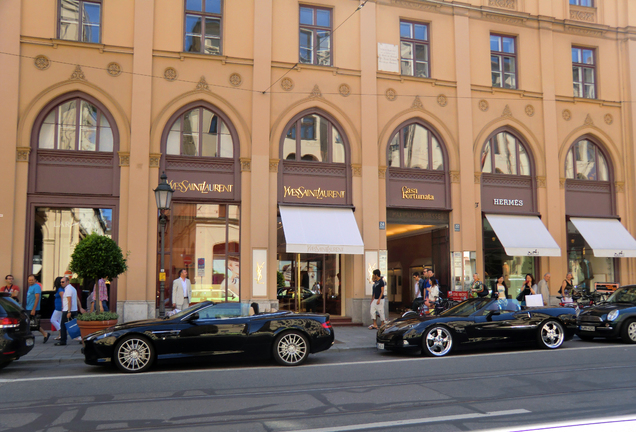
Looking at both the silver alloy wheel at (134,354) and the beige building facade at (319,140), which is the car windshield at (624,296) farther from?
the silver alloy wheel at (134,354)

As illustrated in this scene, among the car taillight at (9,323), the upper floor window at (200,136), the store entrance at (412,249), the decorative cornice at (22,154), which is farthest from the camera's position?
the store entrance at (412,249)

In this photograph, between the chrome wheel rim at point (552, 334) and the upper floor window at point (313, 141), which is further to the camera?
the upper floor window at point (313, 141)

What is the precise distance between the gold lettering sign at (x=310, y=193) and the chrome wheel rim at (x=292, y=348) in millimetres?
8387

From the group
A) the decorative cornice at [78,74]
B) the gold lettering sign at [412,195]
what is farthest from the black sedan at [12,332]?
the gold lettering sign at [412,195]

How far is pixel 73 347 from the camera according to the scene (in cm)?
1343

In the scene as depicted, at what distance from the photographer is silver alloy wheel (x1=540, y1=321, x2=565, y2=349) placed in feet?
41.3

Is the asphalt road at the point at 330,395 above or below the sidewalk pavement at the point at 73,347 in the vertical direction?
above

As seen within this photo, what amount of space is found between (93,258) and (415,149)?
12.1 m

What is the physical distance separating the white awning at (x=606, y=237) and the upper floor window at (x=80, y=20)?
18690mm

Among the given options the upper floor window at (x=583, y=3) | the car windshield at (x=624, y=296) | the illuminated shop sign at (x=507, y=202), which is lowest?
the car windshield at (x=624, y=296)

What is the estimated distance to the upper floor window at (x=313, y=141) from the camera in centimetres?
1916

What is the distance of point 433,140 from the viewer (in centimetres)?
2080

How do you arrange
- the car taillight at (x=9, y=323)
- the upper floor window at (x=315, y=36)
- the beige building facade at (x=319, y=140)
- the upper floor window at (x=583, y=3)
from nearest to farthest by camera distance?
the car taillight at (x=9, y=323) → the beige building facade at (x=319, y=140) → the upper floor window at (x=315, y=36) → the upper floor window at (x=583, y=3)

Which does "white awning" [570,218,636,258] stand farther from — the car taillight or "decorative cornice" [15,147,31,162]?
"decorative cornice" [15,147,31,162]
